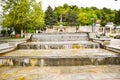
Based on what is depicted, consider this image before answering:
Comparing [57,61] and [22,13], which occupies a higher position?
[22,13]

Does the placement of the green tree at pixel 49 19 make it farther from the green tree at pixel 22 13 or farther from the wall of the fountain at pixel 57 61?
the wall of the fountain at pixel 57 61

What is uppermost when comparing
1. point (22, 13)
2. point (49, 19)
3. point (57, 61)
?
point (49, 19)

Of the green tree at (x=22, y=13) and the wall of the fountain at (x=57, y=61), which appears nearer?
the wall of the fountain at (x=57, y=61)

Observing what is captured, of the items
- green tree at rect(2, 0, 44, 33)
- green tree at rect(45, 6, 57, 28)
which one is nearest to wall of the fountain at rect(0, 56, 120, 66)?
green tree at rect(2, 0, 44, 33)

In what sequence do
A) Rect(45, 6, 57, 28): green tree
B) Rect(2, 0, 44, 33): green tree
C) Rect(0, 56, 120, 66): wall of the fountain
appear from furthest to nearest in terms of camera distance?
Rect(45, 6, 57, 28): green tree, Rect(2, 0, 44, 33): green tree, Rect(0, 56, 120, 66): wall of the fountain

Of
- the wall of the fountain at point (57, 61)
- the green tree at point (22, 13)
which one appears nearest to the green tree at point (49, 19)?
the green tree at point (22, 13)

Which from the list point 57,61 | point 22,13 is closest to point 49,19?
point 22,13

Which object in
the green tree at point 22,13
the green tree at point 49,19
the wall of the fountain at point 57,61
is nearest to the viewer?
the wall of the fountain at point 57,61

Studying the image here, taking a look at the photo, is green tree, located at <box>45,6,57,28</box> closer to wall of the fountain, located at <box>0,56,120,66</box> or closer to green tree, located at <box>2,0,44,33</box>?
green tree, located at <box>2,0,44,33</box>

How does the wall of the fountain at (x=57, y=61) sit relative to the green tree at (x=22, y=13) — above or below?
below

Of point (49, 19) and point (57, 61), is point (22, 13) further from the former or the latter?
point (49, 19)

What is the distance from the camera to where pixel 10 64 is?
9062mm

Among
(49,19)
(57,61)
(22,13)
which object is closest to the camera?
(57,61)

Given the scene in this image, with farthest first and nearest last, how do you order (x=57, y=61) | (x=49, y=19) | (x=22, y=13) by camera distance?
(x=49, y=19) → (x=22, y=13) → (x=57, y=61)
